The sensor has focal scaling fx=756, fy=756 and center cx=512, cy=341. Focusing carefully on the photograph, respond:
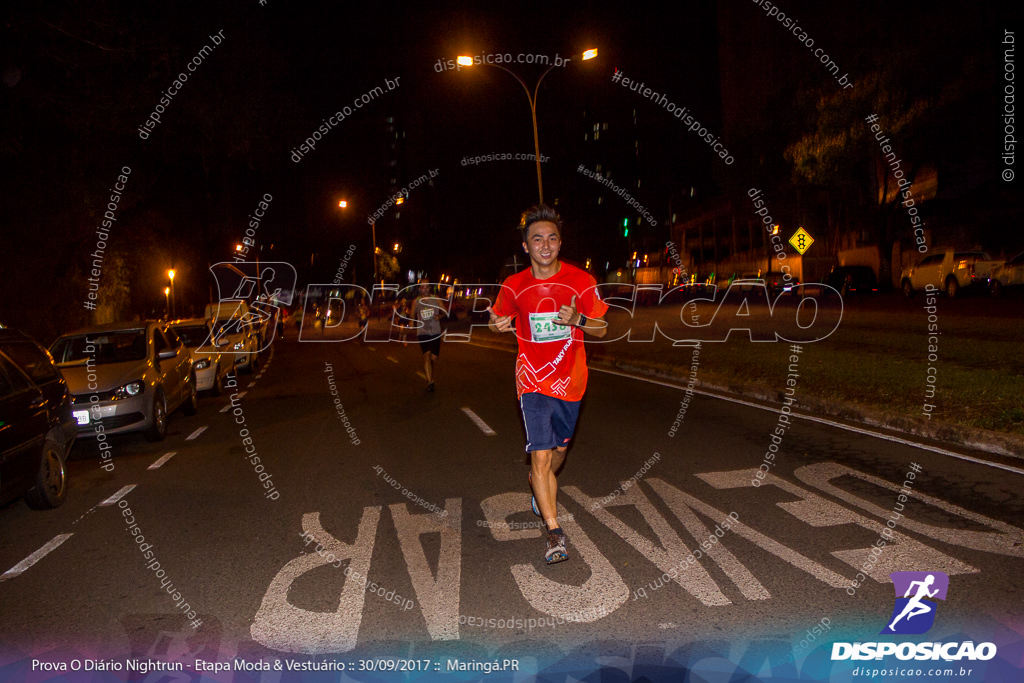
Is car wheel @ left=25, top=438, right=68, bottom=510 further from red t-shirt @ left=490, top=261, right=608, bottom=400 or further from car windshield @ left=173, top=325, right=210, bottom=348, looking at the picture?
car windshield @ left=173, top=325, right=210, bottom=348

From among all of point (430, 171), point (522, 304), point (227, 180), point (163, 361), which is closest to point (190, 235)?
point (227, 180)

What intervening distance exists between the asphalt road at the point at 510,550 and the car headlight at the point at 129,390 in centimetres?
81

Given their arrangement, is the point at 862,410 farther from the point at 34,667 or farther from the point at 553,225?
the point at 34,667

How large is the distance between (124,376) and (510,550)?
22.9 ft

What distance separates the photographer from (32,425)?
6641 mm

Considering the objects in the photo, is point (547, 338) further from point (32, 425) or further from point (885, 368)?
point (885, 368)

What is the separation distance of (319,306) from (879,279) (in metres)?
28.9

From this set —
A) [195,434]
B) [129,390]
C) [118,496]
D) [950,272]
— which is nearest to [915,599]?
[118,496]

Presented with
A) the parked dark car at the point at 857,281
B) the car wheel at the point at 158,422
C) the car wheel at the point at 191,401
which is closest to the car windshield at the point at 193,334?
the car wheel at the point at 191,401

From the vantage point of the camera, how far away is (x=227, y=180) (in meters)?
26.3

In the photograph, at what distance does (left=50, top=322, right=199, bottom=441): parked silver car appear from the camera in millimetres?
9625

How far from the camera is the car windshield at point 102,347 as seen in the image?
1081cm

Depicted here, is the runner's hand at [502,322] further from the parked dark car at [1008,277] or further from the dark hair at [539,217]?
the parked dark car at [1008,277]

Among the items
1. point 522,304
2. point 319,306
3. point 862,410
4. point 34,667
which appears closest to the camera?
point 34,667
